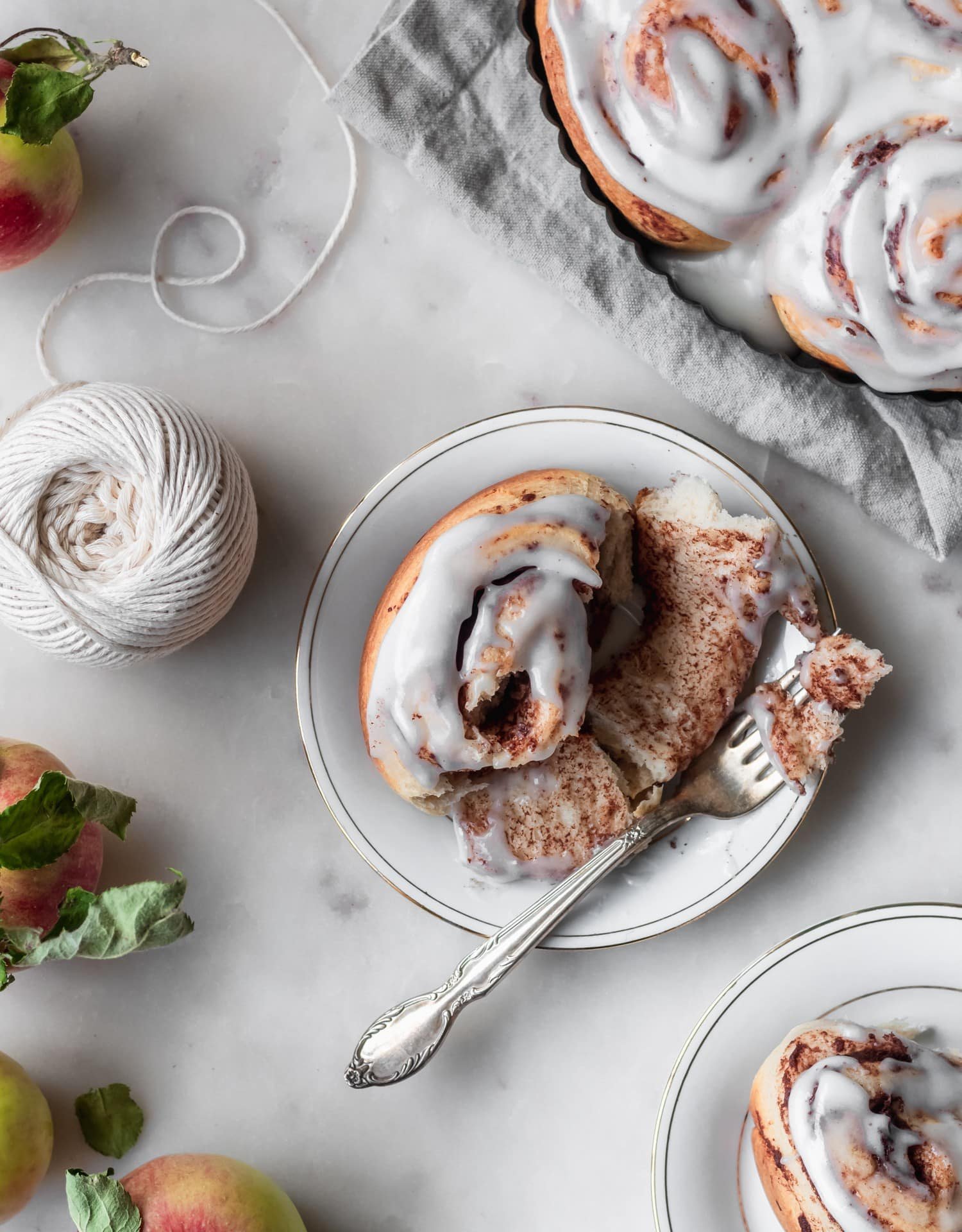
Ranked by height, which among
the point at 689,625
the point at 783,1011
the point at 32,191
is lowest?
the point at 783,1011

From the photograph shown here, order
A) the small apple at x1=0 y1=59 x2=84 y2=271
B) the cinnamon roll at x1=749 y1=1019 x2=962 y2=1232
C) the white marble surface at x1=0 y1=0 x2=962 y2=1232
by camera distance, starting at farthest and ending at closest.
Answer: the white marble surface at x1=0 y1=0 x2=962 y2=1232 → the small apple at x1=0 y1=59 x2=84 y2=271 → the cinnamon roll at x1=749 y1=1019 x2=962 y2=1232

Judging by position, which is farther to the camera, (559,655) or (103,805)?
(103,805)

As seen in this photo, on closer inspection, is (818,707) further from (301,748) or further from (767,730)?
(301,748)

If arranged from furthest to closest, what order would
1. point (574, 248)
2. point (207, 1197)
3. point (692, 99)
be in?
point (574, 248) < point (207, 1197) < point (692, 99)

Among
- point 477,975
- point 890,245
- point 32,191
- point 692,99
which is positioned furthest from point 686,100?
point 477,975

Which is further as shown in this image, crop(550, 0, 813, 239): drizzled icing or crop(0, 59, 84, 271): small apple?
crop(0, 59, 84, 271): small apple

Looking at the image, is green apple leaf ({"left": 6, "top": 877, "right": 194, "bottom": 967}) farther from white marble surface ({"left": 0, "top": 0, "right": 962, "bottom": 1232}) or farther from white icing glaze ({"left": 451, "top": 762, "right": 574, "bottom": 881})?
white icing glaze ({"left": 451, "top": 762, "right": 574, "bottom": 881})

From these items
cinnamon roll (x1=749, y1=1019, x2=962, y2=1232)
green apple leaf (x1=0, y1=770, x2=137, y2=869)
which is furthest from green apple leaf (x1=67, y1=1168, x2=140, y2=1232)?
cinnamon roll (x1=749, y1=1019, x2=962, y2=1232)
